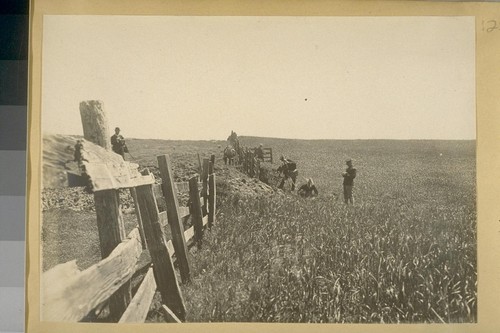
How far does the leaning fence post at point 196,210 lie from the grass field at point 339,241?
31 mm

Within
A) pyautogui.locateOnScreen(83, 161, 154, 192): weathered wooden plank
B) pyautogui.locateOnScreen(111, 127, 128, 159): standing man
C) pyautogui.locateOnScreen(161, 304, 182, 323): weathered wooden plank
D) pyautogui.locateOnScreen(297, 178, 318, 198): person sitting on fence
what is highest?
pyautogui.locateOnScreen(111, 127, 128, 159): standing man

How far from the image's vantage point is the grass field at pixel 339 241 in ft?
5.05

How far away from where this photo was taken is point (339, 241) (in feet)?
5.10

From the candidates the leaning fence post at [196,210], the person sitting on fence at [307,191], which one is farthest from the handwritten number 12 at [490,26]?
the leaning fence post at [196,210]

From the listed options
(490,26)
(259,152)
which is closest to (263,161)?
(259,152)

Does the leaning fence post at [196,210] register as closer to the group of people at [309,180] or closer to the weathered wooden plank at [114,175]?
the weathered wooden plank at [114,175]

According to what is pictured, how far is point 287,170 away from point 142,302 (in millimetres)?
557

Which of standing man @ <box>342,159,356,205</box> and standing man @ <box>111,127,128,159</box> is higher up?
standing man @ <box>111,127,128,159</box>

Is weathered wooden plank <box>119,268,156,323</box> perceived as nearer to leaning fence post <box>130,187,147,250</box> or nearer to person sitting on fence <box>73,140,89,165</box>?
leaning fence post <box>130,187,147,250</box>

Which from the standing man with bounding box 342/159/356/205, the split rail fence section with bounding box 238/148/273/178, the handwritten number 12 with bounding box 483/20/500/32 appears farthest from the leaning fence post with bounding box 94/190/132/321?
the handwritten number 12 with bounding box 483/20/500/32

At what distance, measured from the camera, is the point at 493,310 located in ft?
5.02

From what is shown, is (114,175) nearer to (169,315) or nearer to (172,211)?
(172,211)

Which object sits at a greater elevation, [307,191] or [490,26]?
[490,26]

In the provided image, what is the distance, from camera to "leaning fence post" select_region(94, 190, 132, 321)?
5.02 feet
